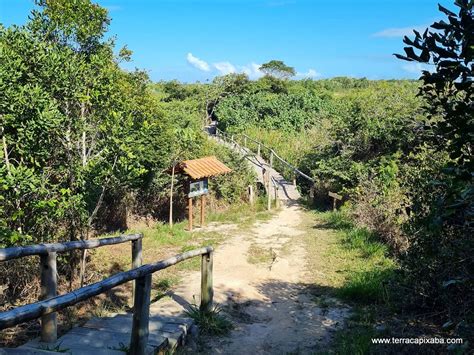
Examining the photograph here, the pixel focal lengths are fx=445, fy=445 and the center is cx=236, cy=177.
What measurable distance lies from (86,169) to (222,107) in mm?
27263

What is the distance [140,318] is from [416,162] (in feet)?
14.5

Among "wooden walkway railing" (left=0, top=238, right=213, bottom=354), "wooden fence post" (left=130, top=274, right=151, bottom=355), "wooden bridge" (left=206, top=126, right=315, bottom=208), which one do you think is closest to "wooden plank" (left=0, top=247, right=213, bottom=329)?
"wooden walkway railing" (left=0, top=238, right=213, bottom=354)

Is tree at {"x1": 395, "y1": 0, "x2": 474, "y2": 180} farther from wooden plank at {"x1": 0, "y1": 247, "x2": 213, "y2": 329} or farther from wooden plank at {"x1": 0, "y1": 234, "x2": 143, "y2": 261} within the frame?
wooden plank at {"x1": 0, "y1": 234, "x2": 143, "y2": 261}

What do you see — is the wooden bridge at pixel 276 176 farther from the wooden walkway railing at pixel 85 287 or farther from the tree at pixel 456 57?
the tree at pixel 456 57

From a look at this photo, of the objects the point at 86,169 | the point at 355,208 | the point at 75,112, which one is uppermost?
the point at 75,112

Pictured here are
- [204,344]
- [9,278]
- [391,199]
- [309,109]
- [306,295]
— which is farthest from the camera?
[309,109]

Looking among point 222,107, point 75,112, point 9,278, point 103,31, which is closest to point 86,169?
point 75,112

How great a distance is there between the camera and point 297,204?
52.7 ft

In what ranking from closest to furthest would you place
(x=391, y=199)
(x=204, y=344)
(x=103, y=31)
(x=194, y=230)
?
(x=204, y=344) < (x=103, y=31) < (x=391, y=199) < (x=194, y=230)

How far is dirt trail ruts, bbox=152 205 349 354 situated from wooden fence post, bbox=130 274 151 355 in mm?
850

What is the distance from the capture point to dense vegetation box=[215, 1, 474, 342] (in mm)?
1899

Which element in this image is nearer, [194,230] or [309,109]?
[194,230]

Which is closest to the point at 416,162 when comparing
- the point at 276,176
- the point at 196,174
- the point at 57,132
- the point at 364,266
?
the point at 364,266

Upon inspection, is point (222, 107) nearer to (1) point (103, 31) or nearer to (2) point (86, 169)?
(1) point (103, 31)
